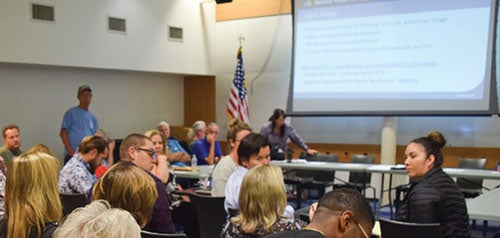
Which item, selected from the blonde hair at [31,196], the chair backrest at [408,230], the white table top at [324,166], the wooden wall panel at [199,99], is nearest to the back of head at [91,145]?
the blonde hair at [31,196]

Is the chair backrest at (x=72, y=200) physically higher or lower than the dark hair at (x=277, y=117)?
lower

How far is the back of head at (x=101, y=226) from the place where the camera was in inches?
56.0

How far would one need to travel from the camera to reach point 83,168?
13.9 feet

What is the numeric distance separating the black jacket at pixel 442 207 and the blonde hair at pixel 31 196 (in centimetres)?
208

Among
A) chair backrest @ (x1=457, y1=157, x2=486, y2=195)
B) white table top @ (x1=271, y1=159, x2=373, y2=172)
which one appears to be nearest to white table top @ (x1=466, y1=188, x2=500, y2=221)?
chair backrest @ (x1=457, y1=157, x2=486, y2=195)

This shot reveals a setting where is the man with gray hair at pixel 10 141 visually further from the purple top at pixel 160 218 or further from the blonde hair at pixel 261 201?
the blonde hair at pixel 261 201

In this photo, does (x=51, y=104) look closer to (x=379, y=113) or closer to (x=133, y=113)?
(x=133, y=113)

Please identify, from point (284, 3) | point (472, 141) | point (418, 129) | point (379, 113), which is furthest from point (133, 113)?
point (472, 141)

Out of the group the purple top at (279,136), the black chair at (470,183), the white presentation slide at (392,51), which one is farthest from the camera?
the purple top at (279,136)

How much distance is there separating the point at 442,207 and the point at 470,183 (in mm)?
4101

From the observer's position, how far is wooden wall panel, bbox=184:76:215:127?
10.6 meters

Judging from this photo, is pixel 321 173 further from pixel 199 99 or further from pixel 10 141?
pixel 10 141

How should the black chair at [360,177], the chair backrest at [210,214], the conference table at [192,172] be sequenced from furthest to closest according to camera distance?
the black chair at [360,177] → the conference table at [192,172] → the chair backrest at [210,214]

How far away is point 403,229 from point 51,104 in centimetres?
660
